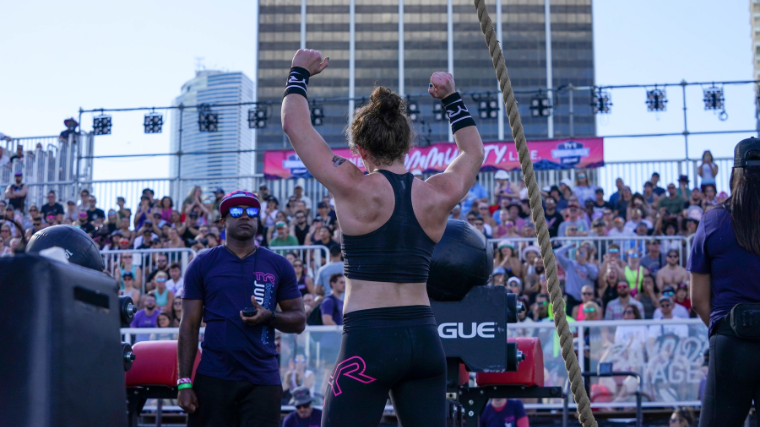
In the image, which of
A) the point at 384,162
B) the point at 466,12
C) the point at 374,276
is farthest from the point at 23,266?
the point at 466,12

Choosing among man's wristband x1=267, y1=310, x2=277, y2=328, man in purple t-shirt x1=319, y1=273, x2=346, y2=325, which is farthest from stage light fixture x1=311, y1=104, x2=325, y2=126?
man's wristband x1=267, y1=310, x2=277, y2=328

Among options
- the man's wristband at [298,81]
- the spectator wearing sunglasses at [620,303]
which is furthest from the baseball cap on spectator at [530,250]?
the man's wristband at [298,81]

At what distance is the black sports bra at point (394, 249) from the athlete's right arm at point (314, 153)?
0.18 m

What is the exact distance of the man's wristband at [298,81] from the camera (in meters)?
3.16

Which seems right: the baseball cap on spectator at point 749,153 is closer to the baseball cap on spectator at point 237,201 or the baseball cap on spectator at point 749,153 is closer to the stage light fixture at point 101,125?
the baseball cap on spectator at point 237,201

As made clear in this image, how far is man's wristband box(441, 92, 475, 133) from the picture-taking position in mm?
3426

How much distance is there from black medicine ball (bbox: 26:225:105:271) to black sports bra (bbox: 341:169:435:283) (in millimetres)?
1517

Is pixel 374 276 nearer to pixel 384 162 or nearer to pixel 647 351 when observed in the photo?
pixel 384 162

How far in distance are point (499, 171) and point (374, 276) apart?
521 inches

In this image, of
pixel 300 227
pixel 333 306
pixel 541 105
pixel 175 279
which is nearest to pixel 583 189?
pixel 300 227

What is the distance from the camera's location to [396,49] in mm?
88938

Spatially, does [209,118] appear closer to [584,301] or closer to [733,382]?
[584,301]

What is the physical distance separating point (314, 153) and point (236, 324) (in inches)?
69.1

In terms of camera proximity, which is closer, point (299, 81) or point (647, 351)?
point (299, 81)
